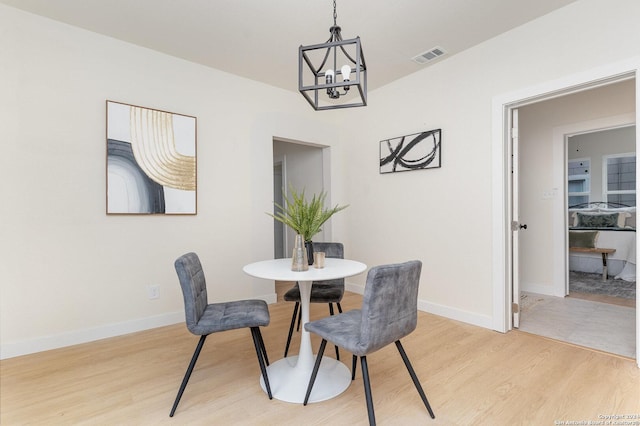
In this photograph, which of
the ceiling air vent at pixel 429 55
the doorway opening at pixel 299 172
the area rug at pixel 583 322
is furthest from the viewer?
the doorway opening at pixel 299 172

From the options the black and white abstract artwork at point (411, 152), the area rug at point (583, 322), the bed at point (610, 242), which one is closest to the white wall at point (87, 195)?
the black and white abstract artwork at point (411, 152)

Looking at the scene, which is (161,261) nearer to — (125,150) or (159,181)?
(159,181)

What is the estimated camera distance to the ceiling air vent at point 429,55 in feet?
9.97

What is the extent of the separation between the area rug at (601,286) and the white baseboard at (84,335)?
4808mm

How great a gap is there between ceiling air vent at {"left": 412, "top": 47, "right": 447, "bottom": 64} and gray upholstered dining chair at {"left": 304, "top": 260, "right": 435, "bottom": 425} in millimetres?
2361

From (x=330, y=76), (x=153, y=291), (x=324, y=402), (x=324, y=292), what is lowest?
(x=324, y=402)

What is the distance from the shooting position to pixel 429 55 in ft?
10.3

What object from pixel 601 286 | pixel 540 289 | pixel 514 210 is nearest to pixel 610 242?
pixel 601 286

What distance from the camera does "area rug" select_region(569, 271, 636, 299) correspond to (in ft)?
12.8

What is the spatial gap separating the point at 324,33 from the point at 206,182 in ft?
5.92

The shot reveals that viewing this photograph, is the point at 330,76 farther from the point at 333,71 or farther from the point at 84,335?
the point at 84,335

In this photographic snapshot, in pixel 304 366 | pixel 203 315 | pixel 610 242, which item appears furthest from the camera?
pixel 610 242

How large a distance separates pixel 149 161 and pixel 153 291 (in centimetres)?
120

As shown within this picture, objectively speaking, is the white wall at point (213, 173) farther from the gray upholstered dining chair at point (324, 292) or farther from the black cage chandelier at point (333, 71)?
the gray upholstered dining chair at point (324, 292)
